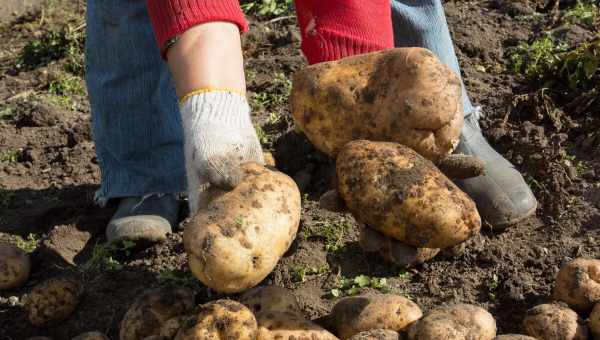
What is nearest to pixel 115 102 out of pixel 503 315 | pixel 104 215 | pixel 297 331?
pixel 104 215

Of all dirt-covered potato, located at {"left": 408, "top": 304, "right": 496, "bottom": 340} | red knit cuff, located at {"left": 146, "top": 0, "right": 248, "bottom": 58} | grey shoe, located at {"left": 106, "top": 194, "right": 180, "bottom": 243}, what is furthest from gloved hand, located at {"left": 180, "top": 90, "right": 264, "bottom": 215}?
grey shoe, located at {"left": 106, "top": 194, "right": 180, "bottom": 243}

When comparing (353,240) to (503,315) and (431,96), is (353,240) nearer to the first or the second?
(503,315)

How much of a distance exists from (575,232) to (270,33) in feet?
8.00

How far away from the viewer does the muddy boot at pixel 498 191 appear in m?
2.87

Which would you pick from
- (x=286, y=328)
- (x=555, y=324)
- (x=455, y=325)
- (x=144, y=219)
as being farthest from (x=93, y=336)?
(x=555, y=324)

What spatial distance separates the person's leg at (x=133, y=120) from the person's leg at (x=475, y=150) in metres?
1.11

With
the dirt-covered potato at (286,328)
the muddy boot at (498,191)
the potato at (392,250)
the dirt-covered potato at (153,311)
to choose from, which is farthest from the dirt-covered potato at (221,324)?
the muddy boot at (498,191)

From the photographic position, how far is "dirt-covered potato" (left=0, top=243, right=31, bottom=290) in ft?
9.09

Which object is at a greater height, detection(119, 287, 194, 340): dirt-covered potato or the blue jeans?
the blue jeans

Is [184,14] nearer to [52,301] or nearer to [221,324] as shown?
[221,324]

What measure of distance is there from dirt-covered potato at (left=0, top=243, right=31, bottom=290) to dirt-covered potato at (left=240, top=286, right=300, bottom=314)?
1.06 metres

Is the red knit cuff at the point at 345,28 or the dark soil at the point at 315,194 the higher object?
the red knit cuff at the point at 345,28

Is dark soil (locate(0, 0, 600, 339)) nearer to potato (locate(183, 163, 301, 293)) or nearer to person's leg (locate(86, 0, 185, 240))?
person's leg (locate(86, 0, 185, 240))

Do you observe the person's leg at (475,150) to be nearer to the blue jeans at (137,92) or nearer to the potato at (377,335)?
the blue jeans at (137,92)
